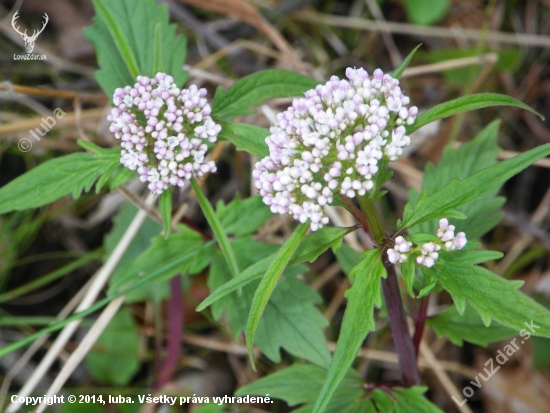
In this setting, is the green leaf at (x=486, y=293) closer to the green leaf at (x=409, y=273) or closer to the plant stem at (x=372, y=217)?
the green leaf at (x=409, y=273)

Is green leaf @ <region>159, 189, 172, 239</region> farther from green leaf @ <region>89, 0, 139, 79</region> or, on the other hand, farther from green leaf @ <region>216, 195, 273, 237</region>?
green leaf @ <region>89, 0, 139, 79</region>

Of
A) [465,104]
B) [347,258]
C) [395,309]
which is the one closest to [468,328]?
[395,309]

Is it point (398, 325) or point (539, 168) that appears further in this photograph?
point (539, 168)

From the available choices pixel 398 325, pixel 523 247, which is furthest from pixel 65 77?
pixel 523 247

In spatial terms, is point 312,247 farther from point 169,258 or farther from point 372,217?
point 169,258

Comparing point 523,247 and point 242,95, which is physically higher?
point 242,95

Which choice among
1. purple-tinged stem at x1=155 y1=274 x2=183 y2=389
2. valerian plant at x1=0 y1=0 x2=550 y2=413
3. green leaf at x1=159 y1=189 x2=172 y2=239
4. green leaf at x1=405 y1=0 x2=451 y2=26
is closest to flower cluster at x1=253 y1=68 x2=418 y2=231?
valerian plant at x1=0 y1=0 x2=550 y2=413

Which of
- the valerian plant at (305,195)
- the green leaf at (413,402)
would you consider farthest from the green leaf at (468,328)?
the green leaf at (413,402)

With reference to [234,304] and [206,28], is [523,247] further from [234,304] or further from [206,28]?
[206,28]
